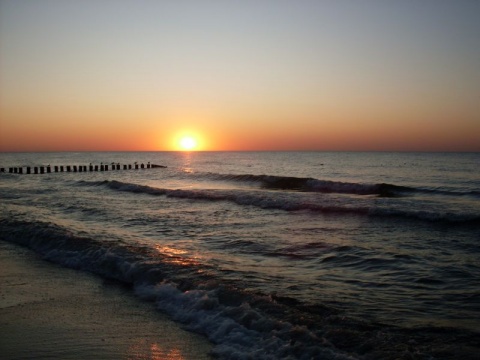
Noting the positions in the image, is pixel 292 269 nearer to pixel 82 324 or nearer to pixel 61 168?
pixel 82 324

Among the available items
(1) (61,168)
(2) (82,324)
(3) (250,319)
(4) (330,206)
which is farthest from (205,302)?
(1) (61,168)

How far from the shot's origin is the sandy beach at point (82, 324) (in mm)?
5676

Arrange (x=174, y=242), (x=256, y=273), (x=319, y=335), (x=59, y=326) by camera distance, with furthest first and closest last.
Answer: (x=174, y=242)
(x=256, y=273)
(x=59, y=326)
(x=319, y=335)

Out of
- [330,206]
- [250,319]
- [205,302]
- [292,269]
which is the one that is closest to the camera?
[250,319]

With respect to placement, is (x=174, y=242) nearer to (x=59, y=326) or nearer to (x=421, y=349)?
(x=59, y=326)

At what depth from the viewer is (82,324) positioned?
6.61 metres

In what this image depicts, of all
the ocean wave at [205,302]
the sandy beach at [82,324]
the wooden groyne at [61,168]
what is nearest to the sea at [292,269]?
the ocean wave at [205,302]

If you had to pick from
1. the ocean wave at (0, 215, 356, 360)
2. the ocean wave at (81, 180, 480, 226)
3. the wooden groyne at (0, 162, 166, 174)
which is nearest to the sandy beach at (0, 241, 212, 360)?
the ocean wave at (0, 215, 356, 360)

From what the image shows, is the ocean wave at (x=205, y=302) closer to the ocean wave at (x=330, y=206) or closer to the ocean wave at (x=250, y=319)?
the ocean wave at (x=250, y=319)

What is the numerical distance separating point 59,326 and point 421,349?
514cm

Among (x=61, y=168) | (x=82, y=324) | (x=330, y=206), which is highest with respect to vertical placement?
(x=61, y=168)

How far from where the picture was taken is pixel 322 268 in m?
9.88

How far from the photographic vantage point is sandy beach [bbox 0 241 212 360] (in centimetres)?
568

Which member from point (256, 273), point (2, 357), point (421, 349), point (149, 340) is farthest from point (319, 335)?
point (2, 357)
